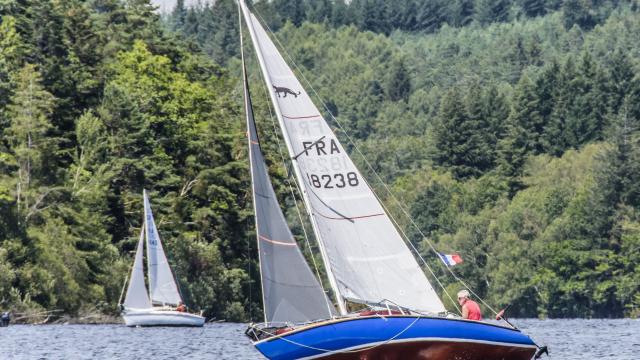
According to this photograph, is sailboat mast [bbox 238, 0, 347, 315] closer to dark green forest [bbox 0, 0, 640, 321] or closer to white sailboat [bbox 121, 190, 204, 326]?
dark green forest [bbox 0, 0, 640, 321]

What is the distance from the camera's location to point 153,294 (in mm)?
77000

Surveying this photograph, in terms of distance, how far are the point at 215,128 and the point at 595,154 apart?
160ft

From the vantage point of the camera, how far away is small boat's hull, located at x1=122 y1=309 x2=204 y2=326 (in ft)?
242

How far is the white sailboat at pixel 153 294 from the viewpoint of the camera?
243ft

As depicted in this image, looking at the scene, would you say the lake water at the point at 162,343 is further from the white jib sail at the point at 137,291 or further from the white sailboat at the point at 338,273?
the white sailboat at the point at 338,273

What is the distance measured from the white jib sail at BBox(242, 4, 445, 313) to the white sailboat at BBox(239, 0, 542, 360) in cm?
2

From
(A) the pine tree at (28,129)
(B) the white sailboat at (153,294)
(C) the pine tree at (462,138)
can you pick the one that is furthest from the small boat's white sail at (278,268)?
(C) the pine tree at (462,138)

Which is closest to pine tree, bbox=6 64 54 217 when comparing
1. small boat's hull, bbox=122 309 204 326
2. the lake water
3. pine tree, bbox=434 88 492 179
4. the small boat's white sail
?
small boat's hull, bbox=122 309 204 326

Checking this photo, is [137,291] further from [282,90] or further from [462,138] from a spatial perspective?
[462,138]

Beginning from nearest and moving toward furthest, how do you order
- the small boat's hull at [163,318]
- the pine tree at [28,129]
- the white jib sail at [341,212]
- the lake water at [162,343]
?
the white jib sail at [341,212] < the lake water at [162,343] < the small boat's hull at [163,318] < the pine tree at [28,129]

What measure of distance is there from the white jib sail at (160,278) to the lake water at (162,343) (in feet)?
14.0

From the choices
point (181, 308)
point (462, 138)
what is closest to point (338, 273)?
point (181, 308)

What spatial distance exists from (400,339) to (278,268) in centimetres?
333

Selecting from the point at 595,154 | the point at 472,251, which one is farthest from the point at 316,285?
the point at 595,154
